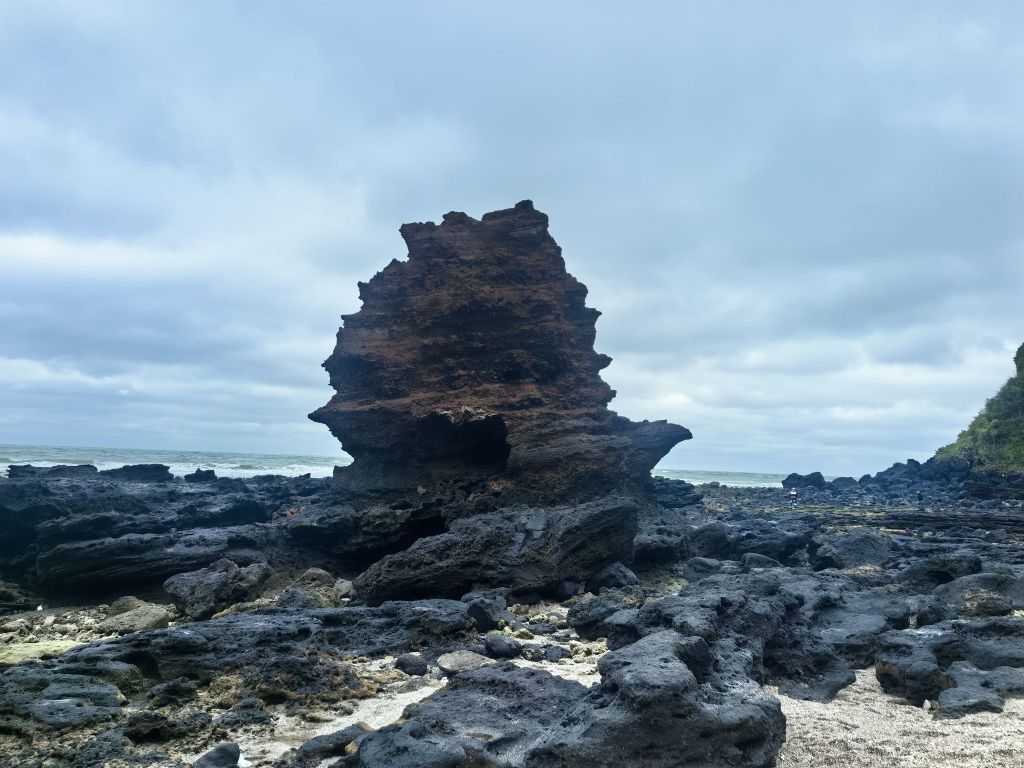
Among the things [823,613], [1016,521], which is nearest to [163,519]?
[823,613]

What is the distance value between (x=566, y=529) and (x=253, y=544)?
22.0 feet

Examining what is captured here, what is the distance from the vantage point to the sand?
14.8ft

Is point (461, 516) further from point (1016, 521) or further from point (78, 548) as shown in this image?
point (1016, 521)

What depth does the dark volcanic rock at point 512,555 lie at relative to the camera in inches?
418

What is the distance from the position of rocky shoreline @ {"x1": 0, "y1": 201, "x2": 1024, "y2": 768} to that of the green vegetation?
72.3 feet

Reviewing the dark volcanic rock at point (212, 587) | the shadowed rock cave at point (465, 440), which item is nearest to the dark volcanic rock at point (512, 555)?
the dark volcanic rock at point (212, 587)

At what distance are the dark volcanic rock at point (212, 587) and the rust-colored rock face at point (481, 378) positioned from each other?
6676 millimetres

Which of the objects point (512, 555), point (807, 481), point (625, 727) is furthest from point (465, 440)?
point (807, 481)

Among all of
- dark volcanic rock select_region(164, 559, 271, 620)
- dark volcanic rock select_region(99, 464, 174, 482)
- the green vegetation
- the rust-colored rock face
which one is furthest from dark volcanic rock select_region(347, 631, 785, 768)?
the green vegetation

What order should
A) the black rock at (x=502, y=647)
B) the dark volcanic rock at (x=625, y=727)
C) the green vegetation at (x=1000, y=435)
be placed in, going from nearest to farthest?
the dark volcanic rock at (x=625, y=727)
the black rock at (x=502, y=647)
the green vegetation at (x=1000, y=435)

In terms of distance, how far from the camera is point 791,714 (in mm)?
5434

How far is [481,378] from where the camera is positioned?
19312 mm

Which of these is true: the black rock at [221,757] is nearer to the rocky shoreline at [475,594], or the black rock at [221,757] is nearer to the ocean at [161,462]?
the rocky shoreline at [475,594]

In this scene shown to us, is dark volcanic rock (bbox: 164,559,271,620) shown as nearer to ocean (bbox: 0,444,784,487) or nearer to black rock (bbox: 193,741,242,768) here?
black rock (bbox: 193,741,242,768)
